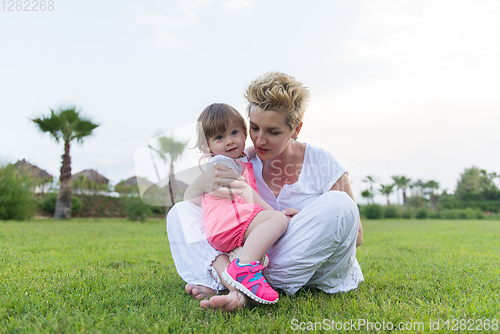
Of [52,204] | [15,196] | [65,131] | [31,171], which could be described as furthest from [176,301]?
[52,204]

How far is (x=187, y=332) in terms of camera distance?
150 centimetres

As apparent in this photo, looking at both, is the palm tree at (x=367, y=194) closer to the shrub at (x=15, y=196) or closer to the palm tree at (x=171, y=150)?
the shrub at (x=15, y=196)

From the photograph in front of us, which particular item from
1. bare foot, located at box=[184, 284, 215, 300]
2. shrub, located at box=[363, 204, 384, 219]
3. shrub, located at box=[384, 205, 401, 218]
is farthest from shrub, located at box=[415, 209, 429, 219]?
bare foot, located at box=[184, 284, 215, 300]

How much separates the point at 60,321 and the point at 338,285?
162 centimetres

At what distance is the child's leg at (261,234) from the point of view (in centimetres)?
189

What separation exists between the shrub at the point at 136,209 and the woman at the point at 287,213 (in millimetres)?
11411

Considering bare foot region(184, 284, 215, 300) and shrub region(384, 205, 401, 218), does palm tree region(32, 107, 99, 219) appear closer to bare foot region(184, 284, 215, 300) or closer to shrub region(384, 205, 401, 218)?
bare foot region(184, 284, 215, 300)

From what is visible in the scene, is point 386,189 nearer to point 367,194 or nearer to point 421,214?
point 367,194

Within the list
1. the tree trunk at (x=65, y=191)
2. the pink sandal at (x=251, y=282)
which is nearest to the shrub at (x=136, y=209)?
the tree trunk at (x=65, y=191)

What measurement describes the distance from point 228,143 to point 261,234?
2.59 feet

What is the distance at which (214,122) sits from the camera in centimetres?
246

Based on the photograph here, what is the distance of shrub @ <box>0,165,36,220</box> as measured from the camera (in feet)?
34.6

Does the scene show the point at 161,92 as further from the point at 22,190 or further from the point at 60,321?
the point at 22,190

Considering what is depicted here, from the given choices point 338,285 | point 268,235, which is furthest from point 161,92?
point 338,285
